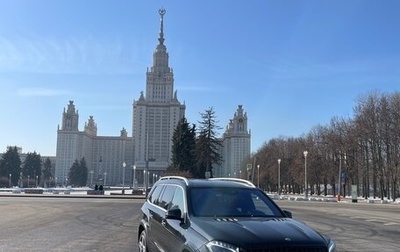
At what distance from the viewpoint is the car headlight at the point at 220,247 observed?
5273mm

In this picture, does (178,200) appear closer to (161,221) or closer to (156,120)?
(161,221)

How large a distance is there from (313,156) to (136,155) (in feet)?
392

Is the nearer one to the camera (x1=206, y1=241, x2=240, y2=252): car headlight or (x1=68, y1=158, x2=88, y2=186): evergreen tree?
(x1=206, y1=241, x2=240, y2=252): car headlight

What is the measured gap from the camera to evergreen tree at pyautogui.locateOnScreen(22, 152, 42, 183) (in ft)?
513

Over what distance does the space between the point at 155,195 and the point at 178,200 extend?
5.94ft

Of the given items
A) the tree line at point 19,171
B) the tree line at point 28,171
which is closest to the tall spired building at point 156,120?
the tree line at point 28,171

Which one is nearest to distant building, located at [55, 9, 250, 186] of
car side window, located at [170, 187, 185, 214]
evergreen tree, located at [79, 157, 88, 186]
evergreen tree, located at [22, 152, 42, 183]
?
evergreen tree, located at [79, 157, 88, 186]

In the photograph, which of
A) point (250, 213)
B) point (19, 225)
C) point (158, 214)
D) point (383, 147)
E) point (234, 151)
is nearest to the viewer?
point (250, 213)

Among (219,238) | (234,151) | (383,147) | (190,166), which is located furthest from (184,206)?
(234,151)

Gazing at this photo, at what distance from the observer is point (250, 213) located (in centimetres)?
670

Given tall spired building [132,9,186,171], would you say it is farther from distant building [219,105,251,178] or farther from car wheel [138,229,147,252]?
car wheel [138,229,147,252]

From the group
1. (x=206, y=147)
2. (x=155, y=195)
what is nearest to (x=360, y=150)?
(x=206, y=147)

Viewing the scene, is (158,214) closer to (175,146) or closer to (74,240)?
(74,240)

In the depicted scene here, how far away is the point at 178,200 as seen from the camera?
24.0 ft
